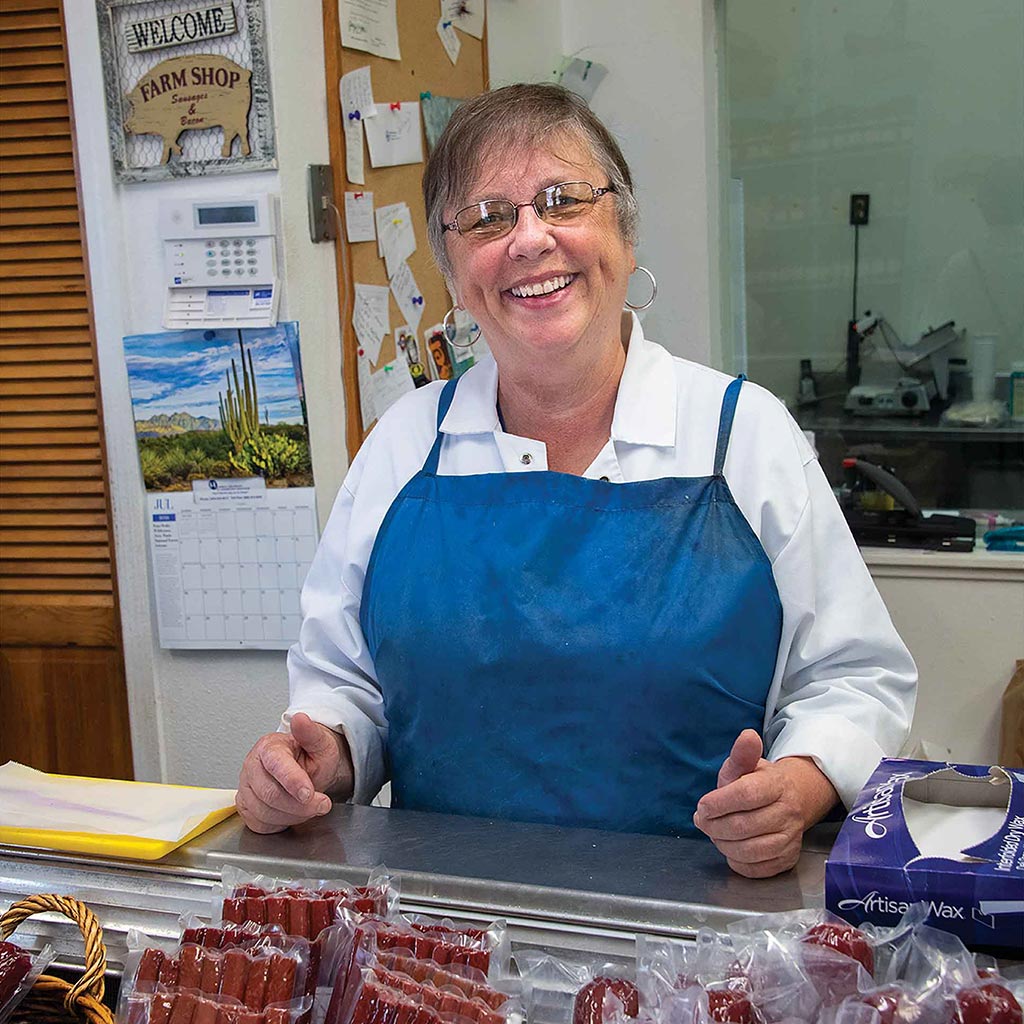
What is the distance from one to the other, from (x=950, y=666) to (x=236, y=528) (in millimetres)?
2068

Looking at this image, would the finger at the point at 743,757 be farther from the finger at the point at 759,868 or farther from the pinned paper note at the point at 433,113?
the pinned paper note at the point at 433,113

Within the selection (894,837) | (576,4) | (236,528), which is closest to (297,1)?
(236,528)

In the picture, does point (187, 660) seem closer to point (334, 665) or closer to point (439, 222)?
point (334, 665)

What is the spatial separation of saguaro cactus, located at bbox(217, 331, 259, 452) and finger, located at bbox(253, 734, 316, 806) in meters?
1.59

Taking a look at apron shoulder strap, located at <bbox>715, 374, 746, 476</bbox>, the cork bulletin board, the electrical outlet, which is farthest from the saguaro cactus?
the electrical outlet

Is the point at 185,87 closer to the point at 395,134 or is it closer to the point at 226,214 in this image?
the point at 226,214

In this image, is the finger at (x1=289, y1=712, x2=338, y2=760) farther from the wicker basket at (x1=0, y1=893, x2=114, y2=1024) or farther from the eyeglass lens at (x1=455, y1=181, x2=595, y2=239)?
the eyeglass lens at (x1=455, y1=181, x2=595, y2=239)

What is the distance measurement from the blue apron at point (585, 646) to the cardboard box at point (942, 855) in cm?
38

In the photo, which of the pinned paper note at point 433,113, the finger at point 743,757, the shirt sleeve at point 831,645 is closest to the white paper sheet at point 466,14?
the pinned paper note at point 433,113

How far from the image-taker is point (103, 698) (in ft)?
10.7

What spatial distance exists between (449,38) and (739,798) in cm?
290

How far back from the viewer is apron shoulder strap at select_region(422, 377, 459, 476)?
1.77 meters

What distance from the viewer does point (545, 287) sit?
167cm

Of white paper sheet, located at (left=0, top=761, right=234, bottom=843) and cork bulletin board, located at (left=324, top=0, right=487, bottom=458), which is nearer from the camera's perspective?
white paper sheet, located at (left=0, top=761, right=234, bottom=843)
